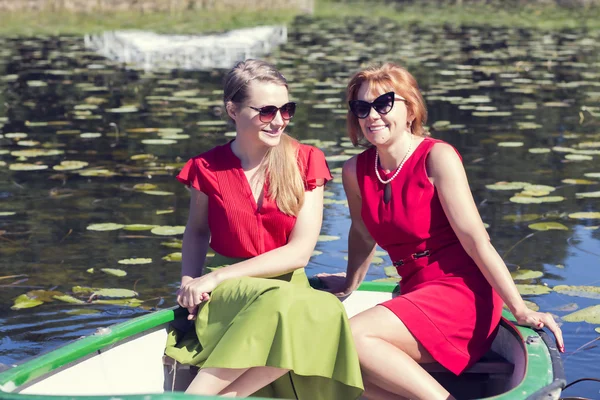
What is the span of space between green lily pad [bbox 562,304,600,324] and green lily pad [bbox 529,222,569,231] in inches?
51.2

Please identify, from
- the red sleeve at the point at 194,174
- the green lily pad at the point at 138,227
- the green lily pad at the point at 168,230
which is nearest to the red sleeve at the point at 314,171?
the red sleeve at the point at 194,174

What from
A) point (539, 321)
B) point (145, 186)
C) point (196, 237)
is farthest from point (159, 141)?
point (539, 321)

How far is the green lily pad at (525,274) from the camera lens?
466 cm

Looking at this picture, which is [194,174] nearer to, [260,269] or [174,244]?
[260,269]

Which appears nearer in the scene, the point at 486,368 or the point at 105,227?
the point at 486,368

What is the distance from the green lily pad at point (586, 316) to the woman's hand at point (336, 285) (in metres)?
1.04

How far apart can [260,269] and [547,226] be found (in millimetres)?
2649

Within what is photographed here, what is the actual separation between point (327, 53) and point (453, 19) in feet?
23.3

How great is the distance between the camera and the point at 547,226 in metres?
5.40

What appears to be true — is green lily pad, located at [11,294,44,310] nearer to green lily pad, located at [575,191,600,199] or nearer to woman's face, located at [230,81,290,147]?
woman's face, located at [230,81,290,147]

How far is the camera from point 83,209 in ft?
19.8

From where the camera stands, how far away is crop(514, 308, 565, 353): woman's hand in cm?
296

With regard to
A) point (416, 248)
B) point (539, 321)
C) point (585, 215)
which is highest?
point (416, 248)

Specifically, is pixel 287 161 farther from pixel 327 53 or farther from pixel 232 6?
pixel 232 6
